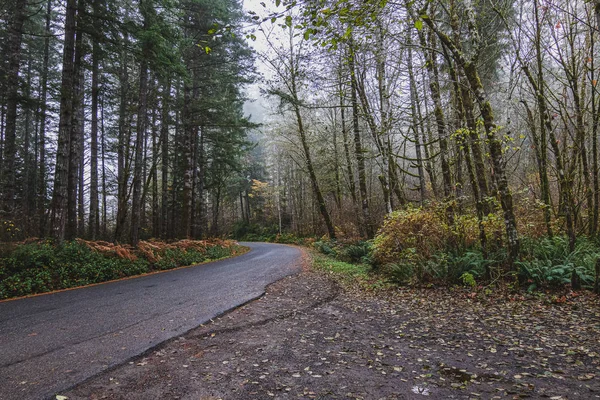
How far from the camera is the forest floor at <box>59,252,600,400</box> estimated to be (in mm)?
2859

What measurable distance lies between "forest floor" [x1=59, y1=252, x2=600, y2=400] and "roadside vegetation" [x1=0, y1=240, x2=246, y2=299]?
5.08 meters

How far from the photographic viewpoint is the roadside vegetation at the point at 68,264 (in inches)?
272

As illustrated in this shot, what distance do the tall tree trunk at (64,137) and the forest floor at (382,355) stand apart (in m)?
6.74

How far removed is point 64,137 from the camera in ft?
29.3

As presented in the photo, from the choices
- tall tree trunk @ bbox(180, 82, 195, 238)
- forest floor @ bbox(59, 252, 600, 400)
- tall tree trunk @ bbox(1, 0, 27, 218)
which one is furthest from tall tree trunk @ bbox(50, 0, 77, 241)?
forest floor @ bbox(59, 252, 600, 400)

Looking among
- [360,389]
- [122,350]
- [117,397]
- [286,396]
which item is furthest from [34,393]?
[360,389]

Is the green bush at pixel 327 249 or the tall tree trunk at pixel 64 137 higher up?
the tall tree trunk at pixel 64 137

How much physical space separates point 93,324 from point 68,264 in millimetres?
4426

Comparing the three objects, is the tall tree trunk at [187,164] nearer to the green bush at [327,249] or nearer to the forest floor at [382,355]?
the green bush at [327,249]

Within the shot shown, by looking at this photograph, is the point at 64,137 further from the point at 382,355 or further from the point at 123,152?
the point at 382,355

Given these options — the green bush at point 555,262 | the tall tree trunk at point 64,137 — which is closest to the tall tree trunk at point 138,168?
the tall tree trunk at point 64,137

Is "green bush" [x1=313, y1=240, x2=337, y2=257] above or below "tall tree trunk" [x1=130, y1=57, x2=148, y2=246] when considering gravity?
below

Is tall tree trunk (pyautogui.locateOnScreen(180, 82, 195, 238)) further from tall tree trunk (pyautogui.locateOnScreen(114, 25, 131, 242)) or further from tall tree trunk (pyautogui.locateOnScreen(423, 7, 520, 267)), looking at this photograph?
tall tree trunk (pyautogui.locateOnScreen(423, 7, 520, 267))

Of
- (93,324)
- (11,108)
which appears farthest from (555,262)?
(11,108)
